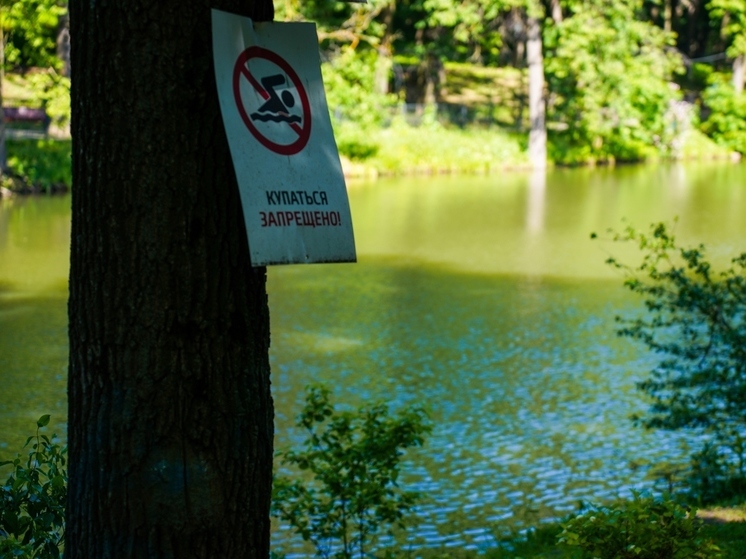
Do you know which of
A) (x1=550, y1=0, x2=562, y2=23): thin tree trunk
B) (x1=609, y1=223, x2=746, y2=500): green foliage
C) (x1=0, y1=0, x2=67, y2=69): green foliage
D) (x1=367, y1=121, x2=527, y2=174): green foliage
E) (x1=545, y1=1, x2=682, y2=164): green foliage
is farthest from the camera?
(x1=550, y1=0, x2=562, y2=23): thin tree trunk

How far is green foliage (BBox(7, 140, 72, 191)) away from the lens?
74.3ft

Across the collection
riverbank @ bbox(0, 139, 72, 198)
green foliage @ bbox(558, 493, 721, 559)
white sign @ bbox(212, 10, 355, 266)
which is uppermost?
white sign @ bbox(212, 10, 355, 266)

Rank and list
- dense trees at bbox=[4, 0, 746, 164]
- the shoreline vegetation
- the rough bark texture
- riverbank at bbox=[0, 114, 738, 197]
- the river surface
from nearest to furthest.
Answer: the rough bark texture → the river surface → the shoreline vegetation → riverbank at bbox=[0, 114, 738, 197] → dense trees at bbox=[4, 0, 746, 164]

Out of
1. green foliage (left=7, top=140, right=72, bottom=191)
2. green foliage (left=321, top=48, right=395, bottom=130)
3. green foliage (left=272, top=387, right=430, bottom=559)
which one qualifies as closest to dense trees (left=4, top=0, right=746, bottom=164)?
green foliage (left=321, top=48, right=395, bottom=130)

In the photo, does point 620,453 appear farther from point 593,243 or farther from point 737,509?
point 593,243

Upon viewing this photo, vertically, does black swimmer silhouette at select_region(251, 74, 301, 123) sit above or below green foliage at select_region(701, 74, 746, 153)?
below

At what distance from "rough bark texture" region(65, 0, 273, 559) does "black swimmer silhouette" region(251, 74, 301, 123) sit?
0.37ft

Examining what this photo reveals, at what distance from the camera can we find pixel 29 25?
78.9ft

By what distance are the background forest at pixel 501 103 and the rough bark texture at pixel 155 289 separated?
74.2 ft

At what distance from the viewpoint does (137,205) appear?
2.30m

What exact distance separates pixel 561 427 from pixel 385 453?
125 inches

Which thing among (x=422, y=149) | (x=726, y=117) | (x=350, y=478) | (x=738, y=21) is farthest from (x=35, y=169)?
(x=738, y=21)

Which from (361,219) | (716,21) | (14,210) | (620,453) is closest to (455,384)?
(620,453)

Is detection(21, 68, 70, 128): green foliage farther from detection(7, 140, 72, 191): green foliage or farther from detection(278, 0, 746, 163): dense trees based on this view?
detection(278, 0, 746, 163): dense trees
